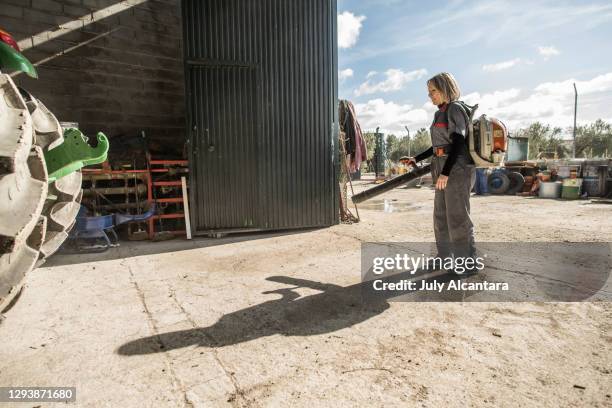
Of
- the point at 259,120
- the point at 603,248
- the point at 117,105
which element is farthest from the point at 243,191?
the point at 603,248

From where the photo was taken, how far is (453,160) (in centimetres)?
299

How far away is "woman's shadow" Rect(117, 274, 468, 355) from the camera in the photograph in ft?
6.77

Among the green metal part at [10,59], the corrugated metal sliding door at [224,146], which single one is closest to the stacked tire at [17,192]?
the green metal part at [10,59]

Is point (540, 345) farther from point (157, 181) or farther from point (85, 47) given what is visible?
point (85, 47)

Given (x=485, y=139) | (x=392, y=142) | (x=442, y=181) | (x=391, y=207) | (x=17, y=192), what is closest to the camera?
(x=17, y=192)

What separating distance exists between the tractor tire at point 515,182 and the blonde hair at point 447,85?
33.4 ft

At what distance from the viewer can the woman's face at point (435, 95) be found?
10.3 ft

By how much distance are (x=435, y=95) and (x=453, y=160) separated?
0.65m

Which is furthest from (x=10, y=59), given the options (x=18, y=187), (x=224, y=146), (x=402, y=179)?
(x=224, y=146)

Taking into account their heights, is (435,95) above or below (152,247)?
above

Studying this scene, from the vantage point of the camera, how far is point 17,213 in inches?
42.5

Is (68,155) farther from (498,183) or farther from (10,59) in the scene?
(498,183)

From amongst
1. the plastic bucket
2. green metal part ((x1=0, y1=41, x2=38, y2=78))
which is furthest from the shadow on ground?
the plastic bucket

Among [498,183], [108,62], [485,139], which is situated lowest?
[498,183]
